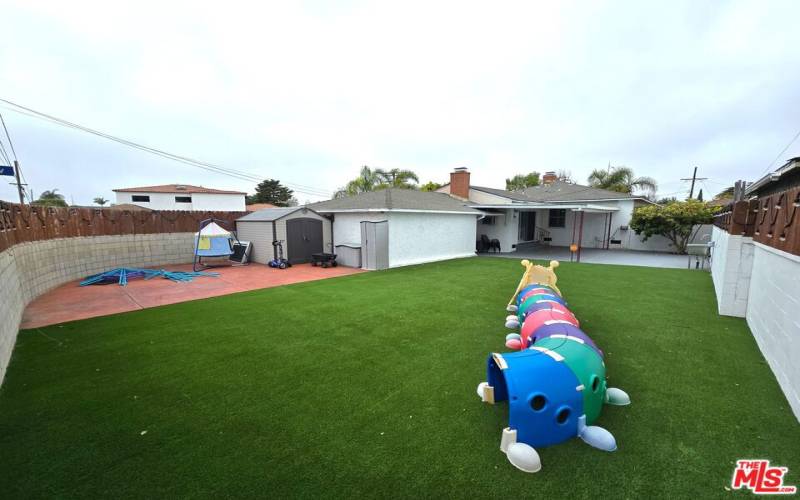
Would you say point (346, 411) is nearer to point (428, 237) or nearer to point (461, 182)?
point (428, 237)

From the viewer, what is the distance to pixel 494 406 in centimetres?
327

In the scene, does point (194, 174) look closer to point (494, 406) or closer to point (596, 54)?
point (596, 54)

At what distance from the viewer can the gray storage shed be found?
1295cm

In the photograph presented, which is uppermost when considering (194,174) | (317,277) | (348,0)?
(348,0)

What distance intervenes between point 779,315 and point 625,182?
26415mm

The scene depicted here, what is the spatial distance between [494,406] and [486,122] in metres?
19.0

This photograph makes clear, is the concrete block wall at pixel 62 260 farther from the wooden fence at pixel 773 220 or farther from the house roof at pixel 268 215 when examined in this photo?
the wooden fence at pixel 773 220

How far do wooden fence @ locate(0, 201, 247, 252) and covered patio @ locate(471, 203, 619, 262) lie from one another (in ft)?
44.2

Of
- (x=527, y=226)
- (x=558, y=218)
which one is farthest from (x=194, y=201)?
(x=558, y=218)

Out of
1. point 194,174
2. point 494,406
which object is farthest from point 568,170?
point 194,174

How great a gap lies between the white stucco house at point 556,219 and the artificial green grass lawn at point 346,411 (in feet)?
39.9

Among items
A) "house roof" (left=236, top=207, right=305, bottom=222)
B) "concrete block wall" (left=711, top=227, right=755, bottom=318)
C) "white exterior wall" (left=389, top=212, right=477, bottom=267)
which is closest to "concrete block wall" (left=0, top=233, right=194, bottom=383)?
"house roof" (left=236, top=207, right=305, bottom=222)

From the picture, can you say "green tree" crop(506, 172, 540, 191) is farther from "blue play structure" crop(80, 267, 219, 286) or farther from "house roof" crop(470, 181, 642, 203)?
"blue play structure" crop(80, 267, 219, 286)

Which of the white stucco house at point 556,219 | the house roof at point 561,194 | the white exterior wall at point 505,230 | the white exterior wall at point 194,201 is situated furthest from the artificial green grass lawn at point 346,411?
the white exterior wall at point 194,201
